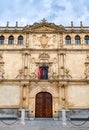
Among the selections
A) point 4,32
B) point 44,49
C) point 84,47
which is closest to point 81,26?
point 84,47

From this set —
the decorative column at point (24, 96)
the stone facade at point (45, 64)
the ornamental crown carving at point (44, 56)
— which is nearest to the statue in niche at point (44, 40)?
the stone facade at point (45, 64)

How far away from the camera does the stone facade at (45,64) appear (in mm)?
25891

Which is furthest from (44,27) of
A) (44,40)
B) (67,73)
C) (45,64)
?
(67,73)

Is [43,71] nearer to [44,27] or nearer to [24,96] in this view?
[24,96]

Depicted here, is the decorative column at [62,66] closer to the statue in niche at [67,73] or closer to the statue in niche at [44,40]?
the statue in niche at [67,73]

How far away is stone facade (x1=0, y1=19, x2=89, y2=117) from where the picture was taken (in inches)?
1019

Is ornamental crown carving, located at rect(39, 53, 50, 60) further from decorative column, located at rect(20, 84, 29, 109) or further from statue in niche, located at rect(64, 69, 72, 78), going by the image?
decorative column, located at rect(20, 84, 29, 109)

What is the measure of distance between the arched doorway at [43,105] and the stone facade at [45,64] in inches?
16.8

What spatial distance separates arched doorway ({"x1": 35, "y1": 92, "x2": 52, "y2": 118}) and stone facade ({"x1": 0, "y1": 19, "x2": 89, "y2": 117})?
1.40 ft

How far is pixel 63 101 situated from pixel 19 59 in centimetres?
795

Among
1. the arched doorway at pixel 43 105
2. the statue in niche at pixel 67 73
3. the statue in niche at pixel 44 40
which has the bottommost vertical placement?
the arched doorway at pixel 43 105

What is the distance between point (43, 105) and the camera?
2597 centimetres

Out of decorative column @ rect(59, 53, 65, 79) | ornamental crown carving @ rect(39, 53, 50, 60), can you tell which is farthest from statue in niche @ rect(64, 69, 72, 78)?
ornamental crown carving @ rect(39, 53, 50, 60)

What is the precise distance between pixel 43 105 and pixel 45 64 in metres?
5.32
